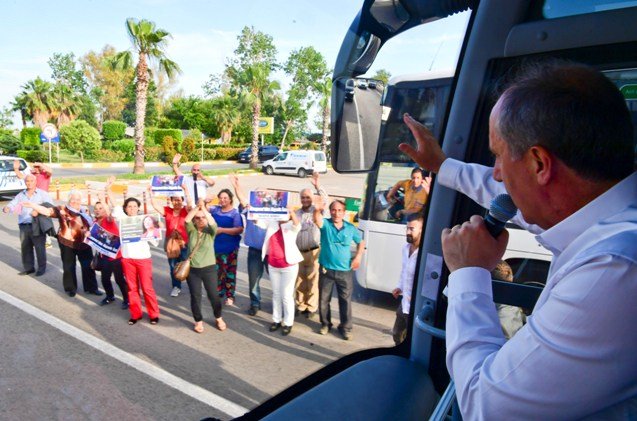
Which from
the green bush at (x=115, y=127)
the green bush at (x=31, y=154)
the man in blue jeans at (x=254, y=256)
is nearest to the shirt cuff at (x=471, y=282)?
the green bush at (x=115, y=127)

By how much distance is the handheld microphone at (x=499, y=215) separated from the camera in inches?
39.5

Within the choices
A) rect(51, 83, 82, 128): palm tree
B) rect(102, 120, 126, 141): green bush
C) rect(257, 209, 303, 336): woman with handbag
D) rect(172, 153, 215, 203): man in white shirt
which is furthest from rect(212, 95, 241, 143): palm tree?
rect(172, 153, 215, 203): man in white shirt

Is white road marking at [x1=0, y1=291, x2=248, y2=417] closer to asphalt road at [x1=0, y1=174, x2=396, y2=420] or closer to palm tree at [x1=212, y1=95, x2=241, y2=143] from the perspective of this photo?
asphalt road at [x1=0, y1=174, x2=396, y2=420]

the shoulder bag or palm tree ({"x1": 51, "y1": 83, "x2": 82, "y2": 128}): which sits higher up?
palm tree ({"x1": 51, "y1": 83, "x2": 82, "y2": 128})

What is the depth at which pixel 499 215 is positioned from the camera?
1.02 m

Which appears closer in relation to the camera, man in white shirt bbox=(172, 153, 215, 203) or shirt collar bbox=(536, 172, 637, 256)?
shirt collar bbox=(536, 172, 637, 256)

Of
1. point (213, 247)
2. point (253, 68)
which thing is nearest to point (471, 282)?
point (253, 68)

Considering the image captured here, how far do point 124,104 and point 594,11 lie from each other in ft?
5.85

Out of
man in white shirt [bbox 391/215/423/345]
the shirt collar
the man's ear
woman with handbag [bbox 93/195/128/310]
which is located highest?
the man's ear

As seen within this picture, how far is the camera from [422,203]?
1.75 meters

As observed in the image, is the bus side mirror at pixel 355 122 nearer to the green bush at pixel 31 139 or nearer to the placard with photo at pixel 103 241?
the placard with photo at pixel 103 241

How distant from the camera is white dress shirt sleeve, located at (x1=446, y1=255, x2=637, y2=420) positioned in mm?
675

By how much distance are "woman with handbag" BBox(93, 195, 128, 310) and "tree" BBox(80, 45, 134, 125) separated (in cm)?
403

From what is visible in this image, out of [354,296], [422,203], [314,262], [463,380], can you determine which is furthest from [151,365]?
[463,380]
